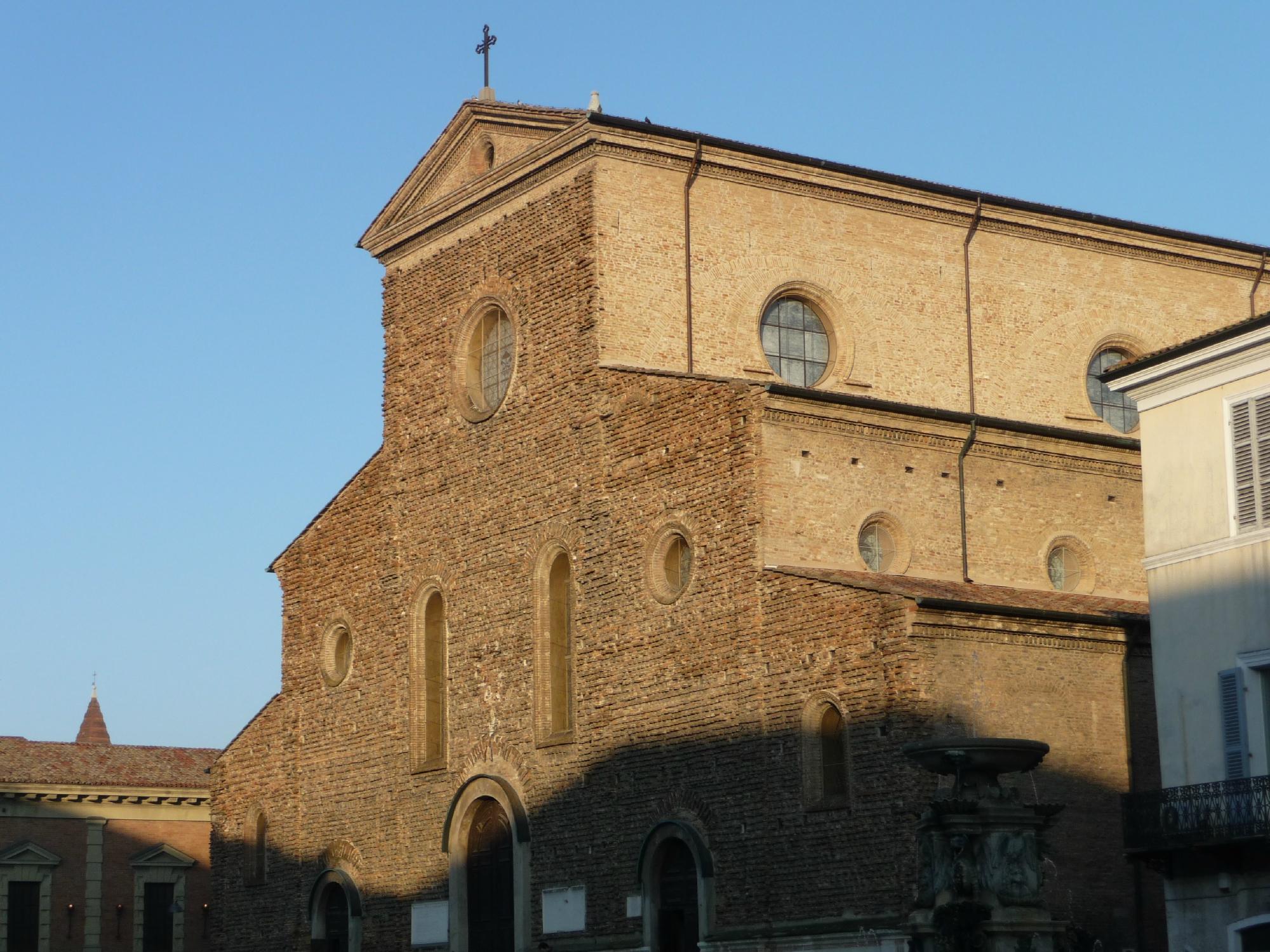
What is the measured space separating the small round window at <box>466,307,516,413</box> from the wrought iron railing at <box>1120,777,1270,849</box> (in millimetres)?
12104

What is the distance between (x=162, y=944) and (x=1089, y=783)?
25.3 meters

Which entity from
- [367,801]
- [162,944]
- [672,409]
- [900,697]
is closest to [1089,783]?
[900,697]

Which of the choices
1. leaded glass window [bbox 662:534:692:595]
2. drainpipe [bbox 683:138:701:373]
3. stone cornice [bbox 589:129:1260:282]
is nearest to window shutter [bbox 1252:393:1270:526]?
leaded glass window [bbox 662:534:692:595]

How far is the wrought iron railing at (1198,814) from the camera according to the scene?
1989 centimetres

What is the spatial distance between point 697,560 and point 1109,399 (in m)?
8.98

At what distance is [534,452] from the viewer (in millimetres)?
29094

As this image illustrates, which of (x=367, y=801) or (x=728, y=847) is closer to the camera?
(x=728, y=847)

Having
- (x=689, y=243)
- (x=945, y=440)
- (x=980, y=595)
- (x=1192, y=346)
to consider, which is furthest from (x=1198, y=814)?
(x=689, y=243)

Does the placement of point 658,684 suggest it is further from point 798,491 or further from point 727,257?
point 727,257

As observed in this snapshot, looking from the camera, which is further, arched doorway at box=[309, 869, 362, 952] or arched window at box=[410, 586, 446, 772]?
arched doorway at box=[309, 869, 362, 952]

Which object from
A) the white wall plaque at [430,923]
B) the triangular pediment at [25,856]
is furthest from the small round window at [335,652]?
the triangular pediment at [25,856]

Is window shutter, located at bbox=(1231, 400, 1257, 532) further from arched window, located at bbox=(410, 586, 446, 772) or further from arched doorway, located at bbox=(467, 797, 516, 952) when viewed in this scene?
arched window, located at bbox=(410, 586, 446, 772)

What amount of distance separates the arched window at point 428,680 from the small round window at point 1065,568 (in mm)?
8982

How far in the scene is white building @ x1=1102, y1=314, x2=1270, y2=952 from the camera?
20.3m
